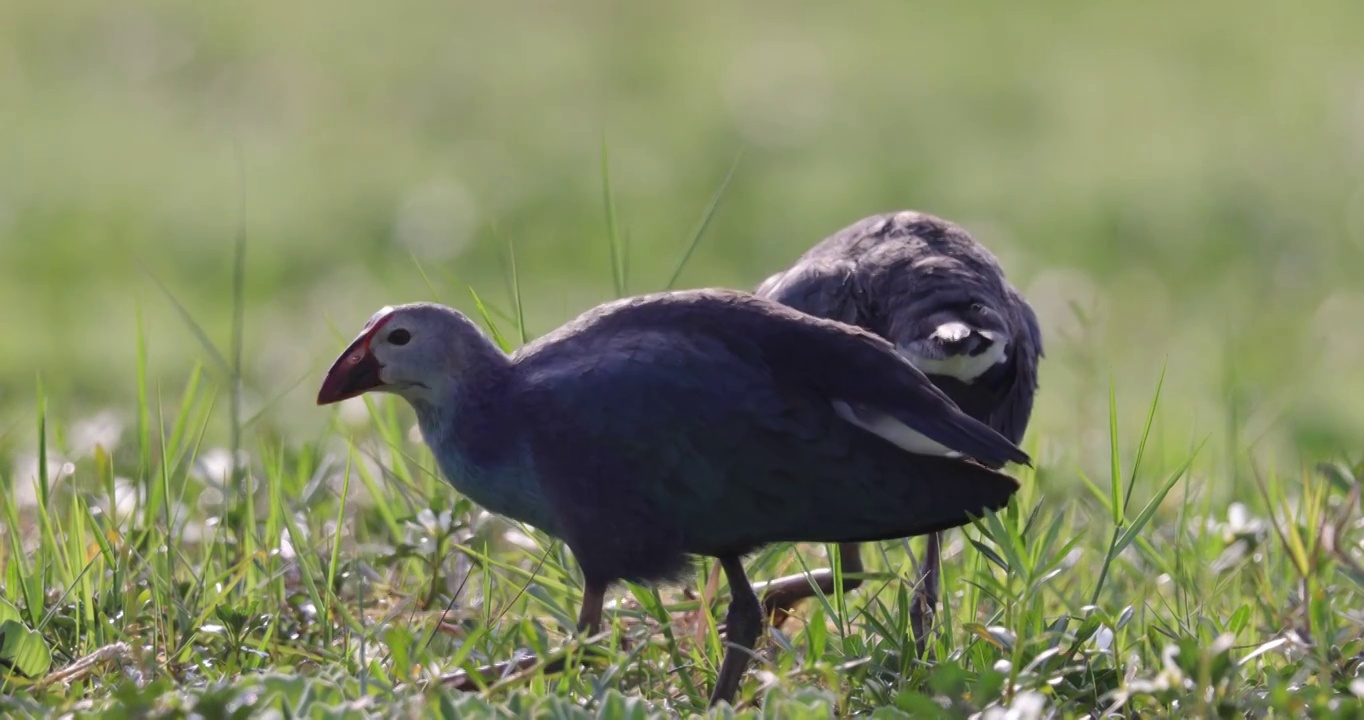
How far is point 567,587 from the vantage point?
391cm

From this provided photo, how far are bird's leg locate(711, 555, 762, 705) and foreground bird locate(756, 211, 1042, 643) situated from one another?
0.44 meters

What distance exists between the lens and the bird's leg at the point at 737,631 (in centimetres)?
332

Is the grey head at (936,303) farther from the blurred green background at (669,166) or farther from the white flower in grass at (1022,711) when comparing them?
the blurred green background at (669,166)

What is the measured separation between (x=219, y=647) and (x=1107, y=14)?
36.1 ft

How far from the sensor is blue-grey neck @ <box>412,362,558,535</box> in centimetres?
338

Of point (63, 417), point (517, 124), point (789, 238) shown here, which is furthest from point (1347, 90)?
point (63, 417)

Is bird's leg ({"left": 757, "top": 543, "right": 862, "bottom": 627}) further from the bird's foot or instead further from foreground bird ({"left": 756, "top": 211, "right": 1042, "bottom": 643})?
the bird's foot

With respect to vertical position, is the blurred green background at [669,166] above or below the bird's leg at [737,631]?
below

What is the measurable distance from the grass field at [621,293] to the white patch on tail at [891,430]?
22 cm

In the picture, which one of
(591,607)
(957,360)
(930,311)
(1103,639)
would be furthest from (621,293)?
(1103,639)

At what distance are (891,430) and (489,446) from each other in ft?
2.37

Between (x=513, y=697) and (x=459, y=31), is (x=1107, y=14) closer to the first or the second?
(x=459, y=31)

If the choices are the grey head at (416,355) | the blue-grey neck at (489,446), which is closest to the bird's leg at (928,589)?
the blue-grey neck at (489,446)

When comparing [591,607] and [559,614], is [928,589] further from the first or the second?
[591,607]
